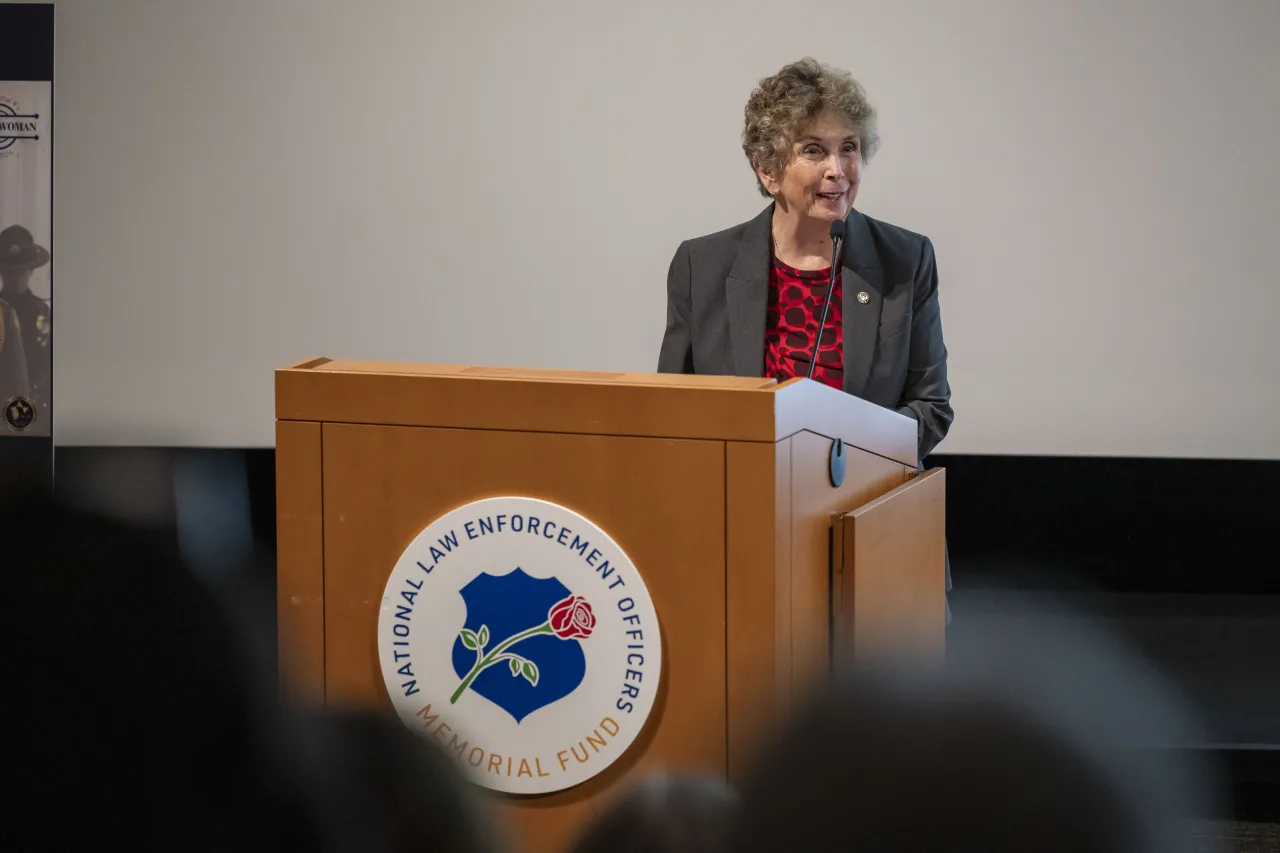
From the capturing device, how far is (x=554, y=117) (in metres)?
4.39

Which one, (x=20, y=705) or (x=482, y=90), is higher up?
(x=482, y=90)

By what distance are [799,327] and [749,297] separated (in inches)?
3.6

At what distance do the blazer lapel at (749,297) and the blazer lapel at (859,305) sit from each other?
0.13 meters

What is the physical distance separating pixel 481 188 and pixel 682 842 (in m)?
3.99

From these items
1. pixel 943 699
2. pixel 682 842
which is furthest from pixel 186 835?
pixel 943 699

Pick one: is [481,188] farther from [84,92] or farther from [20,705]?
[20,705]

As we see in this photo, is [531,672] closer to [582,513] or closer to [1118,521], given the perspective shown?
[582,513]

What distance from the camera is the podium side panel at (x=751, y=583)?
1.04 metres

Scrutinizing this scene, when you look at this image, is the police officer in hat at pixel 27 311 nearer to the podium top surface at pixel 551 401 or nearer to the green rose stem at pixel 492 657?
the podium top surface at pixel 551 401

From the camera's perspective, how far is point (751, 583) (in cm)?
104

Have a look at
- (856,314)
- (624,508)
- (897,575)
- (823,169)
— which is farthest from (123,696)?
(823,169)

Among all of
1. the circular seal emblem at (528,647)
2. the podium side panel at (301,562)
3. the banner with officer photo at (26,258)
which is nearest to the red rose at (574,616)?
the circular seal emblem at (528,647)

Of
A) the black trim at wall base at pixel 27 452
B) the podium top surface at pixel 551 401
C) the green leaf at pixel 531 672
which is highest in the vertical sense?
the podium top surface at pixel 551 401

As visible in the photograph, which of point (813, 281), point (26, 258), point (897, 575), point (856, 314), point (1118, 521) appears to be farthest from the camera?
point (26, 258)
